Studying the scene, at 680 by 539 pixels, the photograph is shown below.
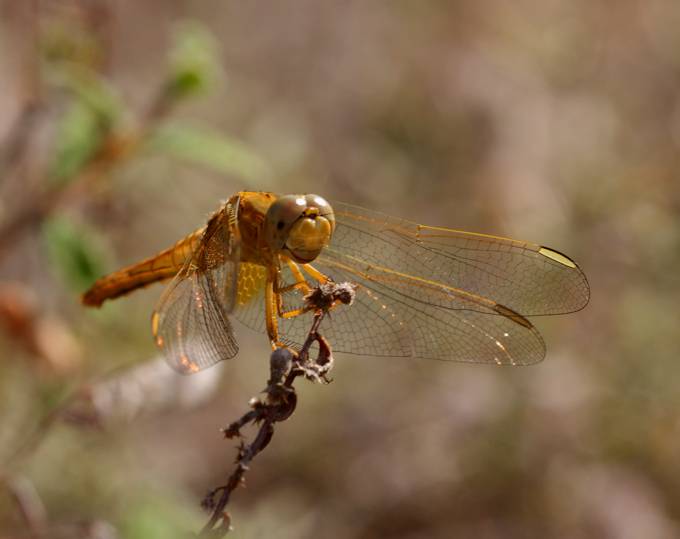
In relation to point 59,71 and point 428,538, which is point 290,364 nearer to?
point 59,71

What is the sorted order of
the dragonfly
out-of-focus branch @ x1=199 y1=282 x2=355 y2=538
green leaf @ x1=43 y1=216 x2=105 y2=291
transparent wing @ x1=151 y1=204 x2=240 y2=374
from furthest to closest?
green leaf @ x1=43 y1=216 x2=105 y2=291
the dragonfly
transparent wing @ x1=151 y1=204 x2=240 y2=374
out-of-focus branch @ x1=199 y1=282 x2=355 y2=538

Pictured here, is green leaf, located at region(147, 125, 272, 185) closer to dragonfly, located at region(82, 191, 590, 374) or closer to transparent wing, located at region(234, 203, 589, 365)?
dragonfly, located at region(82, 191, 590, 374)

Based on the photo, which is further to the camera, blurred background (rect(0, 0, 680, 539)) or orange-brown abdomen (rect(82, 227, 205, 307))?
blurred background (rect(0, 0, 680, 539))

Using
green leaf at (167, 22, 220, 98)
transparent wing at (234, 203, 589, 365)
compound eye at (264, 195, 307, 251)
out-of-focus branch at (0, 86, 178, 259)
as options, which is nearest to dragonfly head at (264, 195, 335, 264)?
compound eye at (264, 195, 307, 251)

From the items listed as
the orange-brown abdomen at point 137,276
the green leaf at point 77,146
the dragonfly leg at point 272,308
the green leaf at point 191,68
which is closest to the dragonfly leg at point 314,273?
the dragonfly leg at point 272,308

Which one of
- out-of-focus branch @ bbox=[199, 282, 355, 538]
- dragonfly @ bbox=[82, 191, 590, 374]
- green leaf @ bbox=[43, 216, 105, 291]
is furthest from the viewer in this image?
green leaf @ bbox=[43, 216, 105, 291]

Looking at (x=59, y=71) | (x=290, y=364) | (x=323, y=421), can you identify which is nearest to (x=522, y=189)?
(x=323, y=421)

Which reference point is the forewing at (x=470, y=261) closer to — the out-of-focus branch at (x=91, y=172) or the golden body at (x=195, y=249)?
the golden body at (x=195, y=249)
